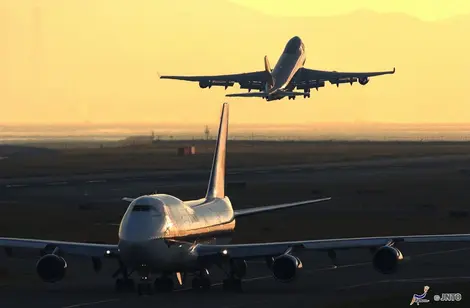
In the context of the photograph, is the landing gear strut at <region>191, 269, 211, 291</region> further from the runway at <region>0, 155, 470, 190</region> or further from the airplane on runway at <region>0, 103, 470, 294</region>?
the runway at <region>0, 155, 470, 190</region>

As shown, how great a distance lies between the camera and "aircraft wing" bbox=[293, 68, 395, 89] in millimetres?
125306

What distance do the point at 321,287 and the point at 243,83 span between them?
79966mm

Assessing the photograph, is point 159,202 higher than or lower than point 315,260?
higher

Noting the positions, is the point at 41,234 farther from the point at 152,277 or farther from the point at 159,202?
the point at 159,202

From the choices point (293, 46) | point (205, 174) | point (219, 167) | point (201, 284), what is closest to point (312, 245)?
point (201, 284)

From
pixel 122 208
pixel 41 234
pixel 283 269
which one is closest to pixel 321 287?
pixel 283 269

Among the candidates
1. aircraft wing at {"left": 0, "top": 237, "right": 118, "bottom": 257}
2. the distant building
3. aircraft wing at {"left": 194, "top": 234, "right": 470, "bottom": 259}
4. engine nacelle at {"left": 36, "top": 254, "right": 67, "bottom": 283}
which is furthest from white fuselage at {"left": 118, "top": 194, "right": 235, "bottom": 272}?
the distant building

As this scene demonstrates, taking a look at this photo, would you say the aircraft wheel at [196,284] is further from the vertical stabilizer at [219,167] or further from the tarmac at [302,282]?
the vertical stabilizer at [219,167]

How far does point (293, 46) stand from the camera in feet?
465

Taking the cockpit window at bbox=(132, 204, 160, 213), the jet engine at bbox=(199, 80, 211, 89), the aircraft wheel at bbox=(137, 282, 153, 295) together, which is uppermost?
the jet engine at bbox=(199, 80, 211, 89)

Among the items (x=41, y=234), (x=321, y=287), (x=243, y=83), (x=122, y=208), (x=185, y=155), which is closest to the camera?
(x=321, y=287)

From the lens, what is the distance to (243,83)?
12656 cm

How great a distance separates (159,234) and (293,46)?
99.6m

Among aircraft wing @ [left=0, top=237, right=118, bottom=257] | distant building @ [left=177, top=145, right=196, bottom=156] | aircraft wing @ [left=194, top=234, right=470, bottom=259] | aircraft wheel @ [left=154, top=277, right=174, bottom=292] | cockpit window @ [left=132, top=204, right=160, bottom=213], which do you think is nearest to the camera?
cockpit window @ [left=132, top=204, right=160, bottom=213]
